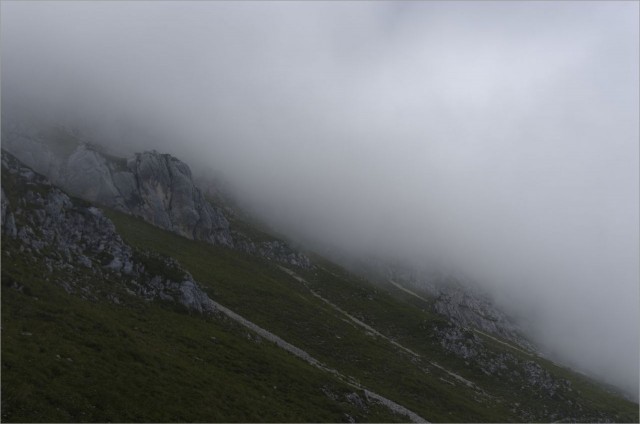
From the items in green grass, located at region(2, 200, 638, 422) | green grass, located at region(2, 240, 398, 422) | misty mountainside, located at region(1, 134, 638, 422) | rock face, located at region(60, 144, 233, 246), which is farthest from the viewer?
rock face, located at region(60, 144, 233, 246)

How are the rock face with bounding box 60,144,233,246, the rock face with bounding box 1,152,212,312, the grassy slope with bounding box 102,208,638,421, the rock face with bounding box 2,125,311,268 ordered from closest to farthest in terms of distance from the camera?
the rock face with bounding box 1,152,212,312 < the grassy slope with bounding box 102,208,638,421 < the rock face with bounding box 60,144,233,246 < the rock face with bounding box 2,125,311,268

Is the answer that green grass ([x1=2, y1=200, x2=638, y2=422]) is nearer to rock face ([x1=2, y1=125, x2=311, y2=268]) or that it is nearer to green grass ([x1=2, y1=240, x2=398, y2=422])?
green grass ([x1=2, y1=240, x2=398, y2=422])

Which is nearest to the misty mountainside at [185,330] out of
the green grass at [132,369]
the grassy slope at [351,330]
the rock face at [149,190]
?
the green grass at [132,369]

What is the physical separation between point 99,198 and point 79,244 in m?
51.2

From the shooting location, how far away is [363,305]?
121m

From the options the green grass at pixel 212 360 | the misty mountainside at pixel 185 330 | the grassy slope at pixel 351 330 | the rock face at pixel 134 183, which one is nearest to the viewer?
the green grass at pixel 212 360

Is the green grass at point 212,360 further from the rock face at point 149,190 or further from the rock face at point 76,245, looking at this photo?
the rock face at point 149,190

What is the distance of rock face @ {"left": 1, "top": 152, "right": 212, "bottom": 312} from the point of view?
50531mm

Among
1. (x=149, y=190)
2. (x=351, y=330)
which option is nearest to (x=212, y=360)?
(x=351, y=330)

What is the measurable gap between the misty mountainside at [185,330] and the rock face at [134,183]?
43 centimetres

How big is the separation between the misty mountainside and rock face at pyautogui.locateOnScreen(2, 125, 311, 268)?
0.43m

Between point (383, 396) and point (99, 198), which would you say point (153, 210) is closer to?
point (99, 198)

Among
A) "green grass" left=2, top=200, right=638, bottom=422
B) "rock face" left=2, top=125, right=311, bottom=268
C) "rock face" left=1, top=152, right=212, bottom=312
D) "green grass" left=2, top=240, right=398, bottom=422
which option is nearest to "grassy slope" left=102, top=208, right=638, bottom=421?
"green grass" left=2, top=200, right=638, bottom=422

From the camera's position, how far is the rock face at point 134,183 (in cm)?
10844
